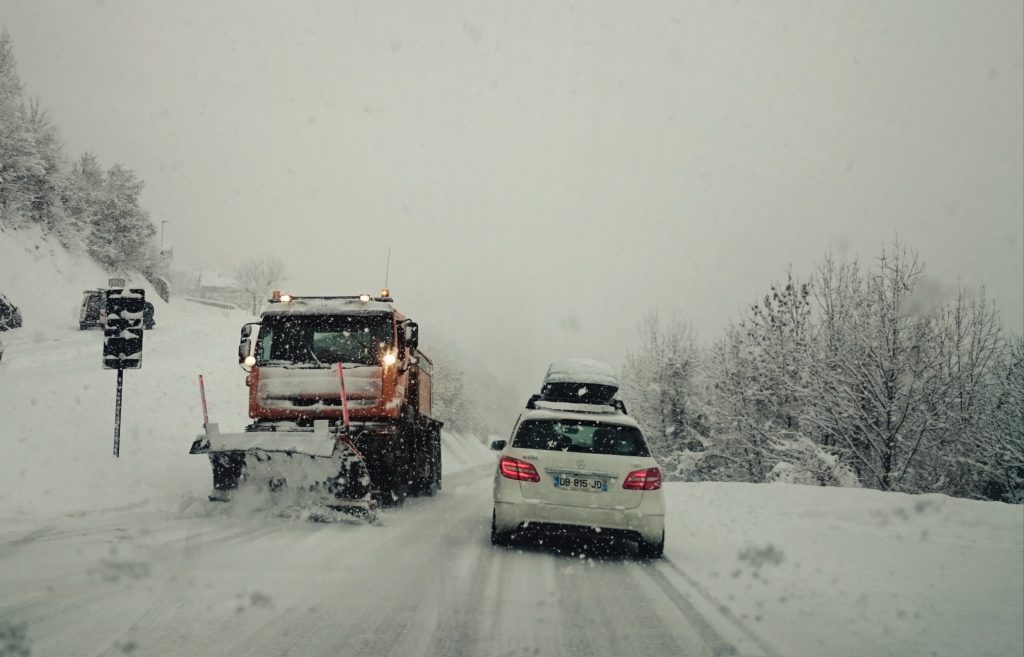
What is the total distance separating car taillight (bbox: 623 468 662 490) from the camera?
27.0 feet

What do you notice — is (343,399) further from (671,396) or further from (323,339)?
(671,396)

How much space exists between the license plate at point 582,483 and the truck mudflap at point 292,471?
299cm

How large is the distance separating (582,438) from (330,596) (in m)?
3.62

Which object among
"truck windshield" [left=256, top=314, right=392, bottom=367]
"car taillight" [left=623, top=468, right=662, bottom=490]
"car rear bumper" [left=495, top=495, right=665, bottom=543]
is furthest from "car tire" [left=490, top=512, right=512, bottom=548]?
"truck windshield" [left=256, top=314, right=392, bottom=367]

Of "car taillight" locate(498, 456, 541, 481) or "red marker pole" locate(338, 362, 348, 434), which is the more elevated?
"red marker pole" locate(338, 362, 348, 434)

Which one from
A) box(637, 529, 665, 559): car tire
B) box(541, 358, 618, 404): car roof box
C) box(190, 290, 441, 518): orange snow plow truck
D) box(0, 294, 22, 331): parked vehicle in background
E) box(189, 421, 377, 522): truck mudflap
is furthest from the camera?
box(0, 294, 22, 331): parked vehicle in background

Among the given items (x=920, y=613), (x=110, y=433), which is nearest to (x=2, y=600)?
(x=920, y=613)

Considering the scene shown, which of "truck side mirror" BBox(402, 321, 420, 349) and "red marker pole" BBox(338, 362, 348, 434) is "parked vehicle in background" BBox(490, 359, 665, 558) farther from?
"truck side mirror" BBox(402, 321, 420, 349)

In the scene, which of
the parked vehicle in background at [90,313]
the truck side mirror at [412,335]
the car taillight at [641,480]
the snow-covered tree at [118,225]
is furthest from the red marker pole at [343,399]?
the snow-covered tree at [118,225]

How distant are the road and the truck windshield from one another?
312cm

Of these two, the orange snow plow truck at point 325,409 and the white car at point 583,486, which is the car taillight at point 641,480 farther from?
the orange snow plow truck at point 325,409

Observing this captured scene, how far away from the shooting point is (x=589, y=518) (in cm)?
812

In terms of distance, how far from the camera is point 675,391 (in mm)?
44844

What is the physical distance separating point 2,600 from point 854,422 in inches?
1002
